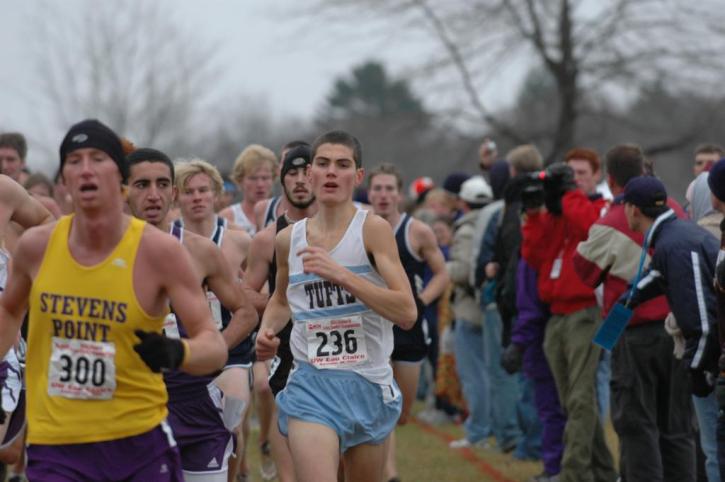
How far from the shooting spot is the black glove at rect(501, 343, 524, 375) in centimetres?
1073

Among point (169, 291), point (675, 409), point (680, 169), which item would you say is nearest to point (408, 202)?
point (675, 409)

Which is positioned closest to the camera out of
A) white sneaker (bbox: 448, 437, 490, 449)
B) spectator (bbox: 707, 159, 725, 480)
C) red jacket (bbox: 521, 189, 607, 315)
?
spectator (bbox: 707, 159, 725, 480)

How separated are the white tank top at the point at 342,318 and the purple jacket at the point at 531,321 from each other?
397 centimetres

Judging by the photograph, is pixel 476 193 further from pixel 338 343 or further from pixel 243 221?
pixel 338 343

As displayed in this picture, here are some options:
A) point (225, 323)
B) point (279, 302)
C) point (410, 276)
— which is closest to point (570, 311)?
point (410, 276)

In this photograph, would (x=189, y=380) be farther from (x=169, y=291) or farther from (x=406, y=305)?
(x=169, y=291)

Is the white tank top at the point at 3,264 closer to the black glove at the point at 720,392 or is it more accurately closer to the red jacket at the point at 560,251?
the red jacket at the point at 560,251

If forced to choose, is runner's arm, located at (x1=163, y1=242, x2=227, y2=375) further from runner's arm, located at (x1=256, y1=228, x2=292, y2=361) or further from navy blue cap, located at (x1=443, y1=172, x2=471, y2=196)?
navy blue cap, located at (x1=443, y1=172, x2=471, y2=196)

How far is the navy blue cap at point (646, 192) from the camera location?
8297 millimetres

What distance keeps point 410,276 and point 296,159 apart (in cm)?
149

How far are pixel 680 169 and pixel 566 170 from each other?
47130 mm

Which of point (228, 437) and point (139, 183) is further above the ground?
point (139, 183)

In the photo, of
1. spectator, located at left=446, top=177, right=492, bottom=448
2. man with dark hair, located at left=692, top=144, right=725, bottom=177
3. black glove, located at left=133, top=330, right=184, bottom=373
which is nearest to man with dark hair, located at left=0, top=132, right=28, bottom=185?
spectator, located at left=446, top=177, right=492, bottom=448

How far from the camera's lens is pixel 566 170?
9.51 meters
